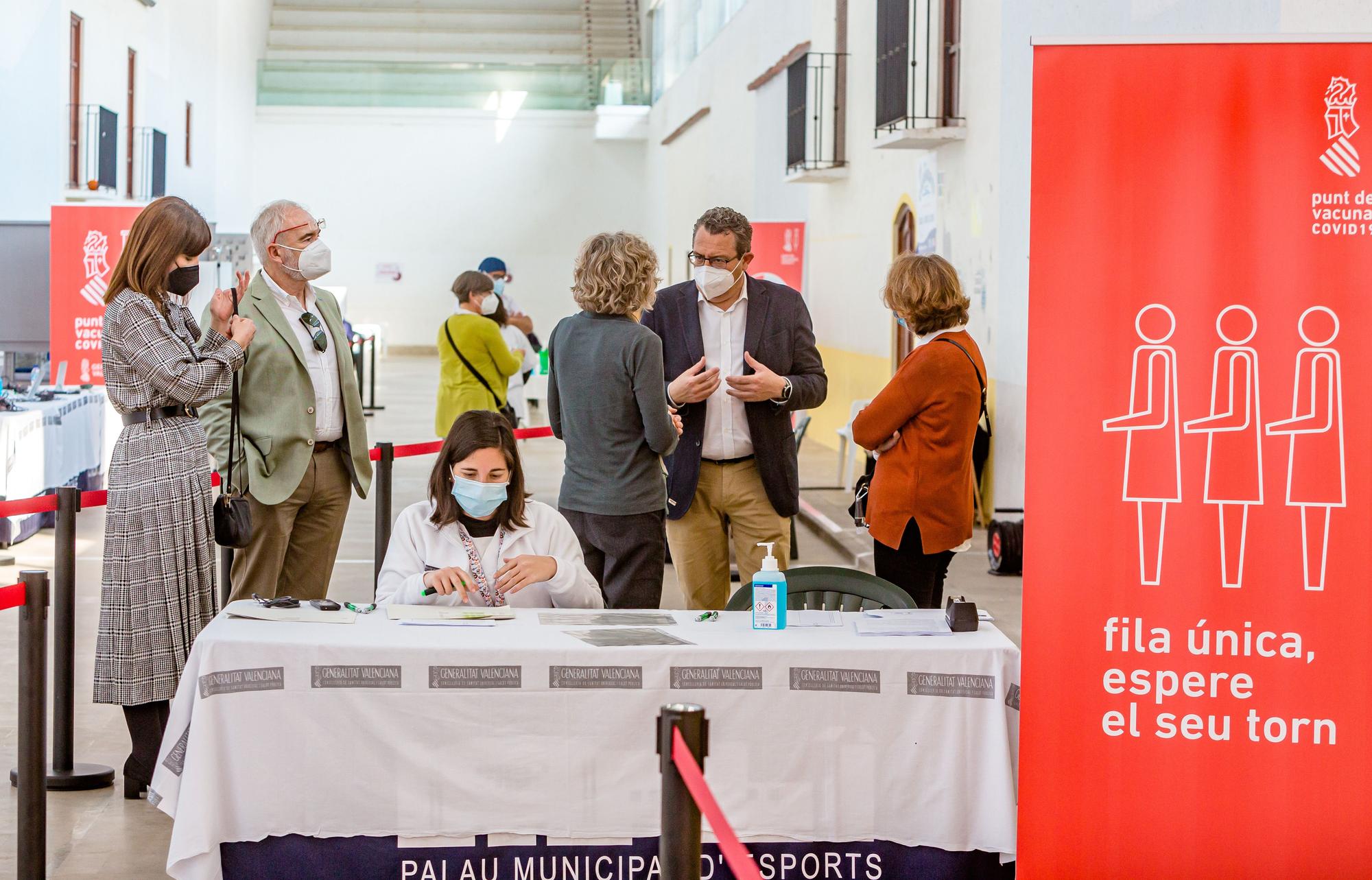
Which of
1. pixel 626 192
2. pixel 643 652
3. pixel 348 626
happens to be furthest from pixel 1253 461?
pixel 626 192

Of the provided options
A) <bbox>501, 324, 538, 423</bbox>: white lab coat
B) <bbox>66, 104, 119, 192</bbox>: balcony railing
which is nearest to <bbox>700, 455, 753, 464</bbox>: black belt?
<bbox>501, 324, 538, 423</bbox>: white lab coat

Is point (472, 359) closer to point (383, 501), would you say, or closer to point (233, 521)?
point (383, 501)

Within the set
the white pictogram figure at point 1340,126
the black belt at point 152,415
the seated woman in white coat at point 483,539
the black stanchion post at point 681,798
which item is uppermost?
the white pictogram figure at point 1340,126

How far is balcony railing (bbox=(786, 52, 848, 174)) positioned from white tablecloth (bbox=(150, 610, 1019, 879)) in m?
10.7

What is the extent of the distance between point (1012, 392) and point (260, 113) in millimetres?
24560

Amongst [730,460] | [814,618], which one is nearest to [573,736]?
[814,618]

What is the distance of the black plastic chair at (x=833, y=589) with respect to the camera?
11.4ft

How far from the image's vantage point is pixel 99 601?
22.3 feet

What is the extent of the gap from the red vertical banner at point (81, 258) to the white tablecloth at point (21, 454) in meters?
0.80

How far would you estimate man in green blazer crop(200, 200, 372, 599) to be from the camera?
12.8ft

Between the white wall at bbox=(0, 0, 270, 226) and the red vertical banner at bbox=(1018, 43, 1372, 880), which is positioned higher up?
the white wall at bbox=(0, 0, 270, 226)

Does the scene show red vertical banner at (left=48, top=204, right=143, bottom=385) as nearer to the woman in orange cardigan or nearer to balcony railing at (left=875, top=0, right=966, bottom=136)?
balcony railing at (left=875, top=0, right=966, bottom=136)

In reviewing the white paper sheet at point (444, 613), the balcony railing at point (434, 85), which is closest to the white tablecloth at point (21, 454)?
the white paper sheet at point (444, 613)

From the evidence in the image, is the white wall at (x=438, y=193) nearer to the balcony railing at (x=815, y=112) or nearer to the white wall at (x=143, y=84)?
the white wall at (x=143, y=84)
